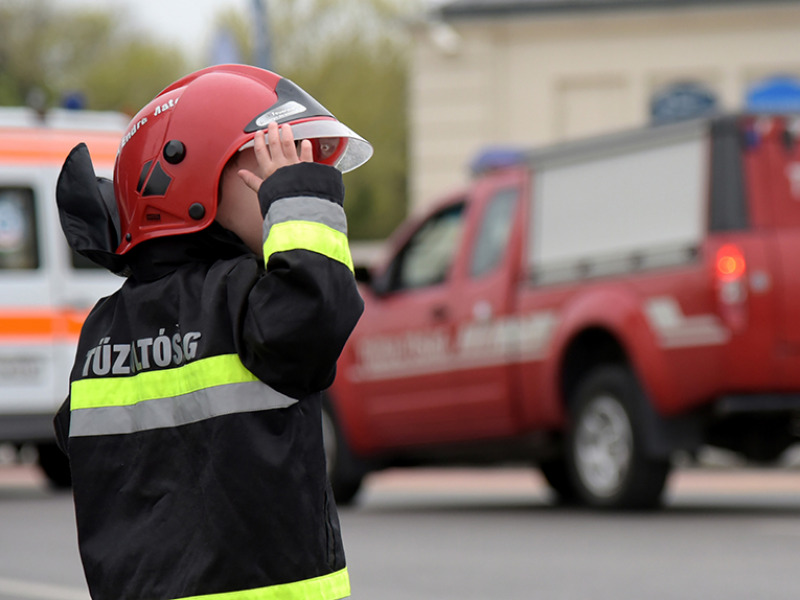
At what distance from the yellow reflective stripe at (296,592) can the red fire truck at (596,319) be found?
21.6 ft

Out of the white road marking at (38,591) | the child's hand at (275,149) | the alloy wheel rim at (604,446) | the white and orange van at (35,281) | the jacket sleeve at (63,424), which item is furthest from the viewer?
the white and orange van at (35,281)

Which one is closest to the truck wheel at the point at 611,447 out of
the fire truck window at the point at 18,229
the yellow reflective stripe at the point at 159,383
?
the fire truck window at the point at 18,229

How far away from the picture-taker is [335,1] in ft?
127

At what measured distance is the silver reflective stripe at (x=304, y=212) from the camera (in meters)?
2.50

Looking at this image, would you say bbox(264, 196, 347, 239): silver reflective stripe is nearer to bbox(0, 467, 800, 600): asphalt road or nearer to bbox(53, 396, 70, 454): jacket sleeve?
bbox(53, 396, 70, 454): jacket sleeve

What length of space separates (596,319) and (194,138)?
7063 millimetres

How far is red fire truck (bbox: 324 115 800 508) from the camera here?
8.91 meters

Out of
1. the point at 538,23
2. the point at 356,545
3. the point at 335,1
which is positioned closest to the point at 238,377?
the point at 356,545

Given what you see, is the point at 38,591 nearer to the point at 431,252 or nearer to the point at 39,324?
the point at 431,252

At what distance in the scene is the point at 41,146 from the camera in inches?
482

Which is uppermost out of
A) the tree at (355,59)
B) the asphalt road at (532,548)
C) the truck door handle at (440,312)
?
the tree at (355,59)

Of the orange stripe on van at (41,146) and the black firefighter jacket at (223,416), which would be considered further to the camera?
the orange stripe on van at (41,146)

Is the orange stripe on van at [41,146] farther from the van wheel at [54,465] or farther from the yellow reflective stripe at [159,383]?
the yellow reflective stripe at [159,383]

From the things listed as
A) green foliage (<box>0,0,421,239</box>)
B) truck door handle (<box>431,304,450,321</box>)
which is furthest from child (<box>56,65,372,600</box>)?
green foliage (<box>0,0,421,239</box>)
